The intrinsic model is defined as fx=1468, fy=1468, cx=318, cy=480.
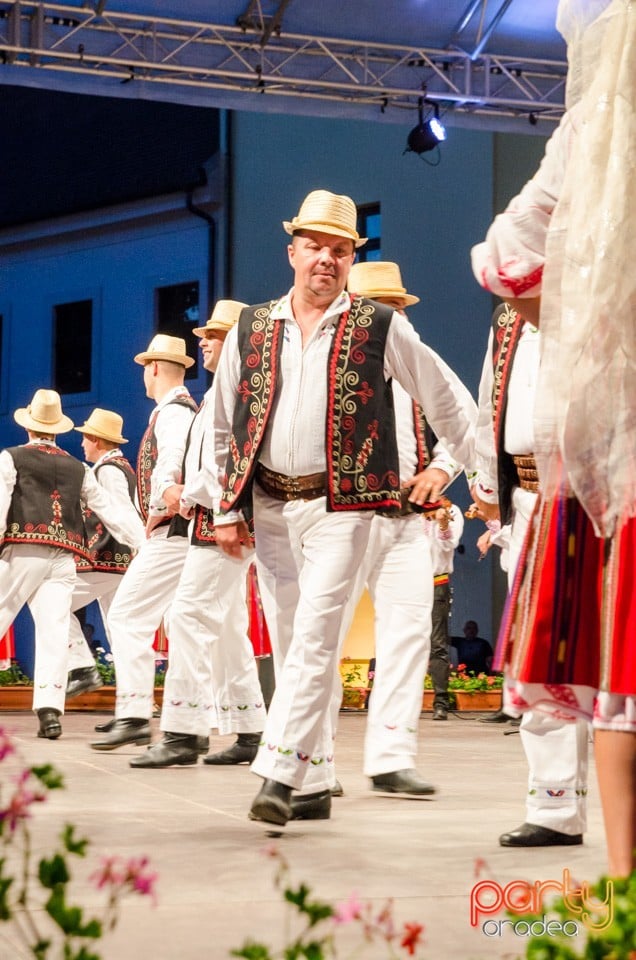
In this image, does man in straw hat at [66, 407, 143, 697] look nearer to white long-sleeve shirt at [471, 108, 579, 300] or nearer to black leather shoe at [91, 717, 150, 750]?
black leather shoe at [91, 717, 150, 750]

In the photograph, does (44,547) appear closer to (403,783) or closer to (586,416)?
(403,783)

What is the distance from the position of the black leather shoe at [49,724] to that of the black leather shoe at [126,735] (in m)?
0.78

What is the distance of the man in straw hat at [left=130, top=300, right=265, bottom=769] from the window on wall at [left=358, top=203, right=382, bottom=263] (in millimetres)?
11495

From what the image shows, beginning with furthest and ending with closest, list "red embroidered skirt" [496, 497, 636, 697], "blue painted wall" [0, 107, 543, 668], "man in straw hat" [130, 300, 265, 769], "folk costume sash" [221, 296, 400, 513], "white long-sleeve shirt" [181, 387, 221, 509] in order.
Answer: "blue painted wall" [0, 107, 543, 668]
"man in straw hat" [130, 300, 265, 769]
"white long-sleeve shirt" [181, 387, 221, 509]
"folk costume sash" [221, 296, 400, 513]
"red embroidered skirt" [496, 497, 636, 697]

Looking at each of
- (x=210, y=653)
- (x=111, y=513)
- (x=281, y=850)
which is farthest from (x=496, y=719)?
(x=281, y=850)

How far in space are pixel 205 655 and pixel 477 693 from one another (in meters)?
5.50

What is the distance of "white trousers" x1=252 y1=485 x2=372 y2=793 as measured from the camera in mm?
4082

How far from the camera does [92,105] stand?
68.0 feet

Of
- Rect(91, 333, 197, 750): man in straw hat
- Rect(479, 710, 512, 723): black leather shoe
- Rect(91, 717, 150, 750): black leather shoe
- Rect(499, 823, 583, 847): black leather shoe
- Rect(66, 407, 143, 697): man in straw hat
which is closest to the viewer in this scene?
Rect(499, 823, 583, 847): black leather shoe

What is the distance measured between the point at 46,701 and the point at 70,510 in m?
1.18

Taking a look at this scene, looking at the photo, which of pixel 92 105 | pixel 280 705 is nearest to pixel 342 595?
pixel 280 705

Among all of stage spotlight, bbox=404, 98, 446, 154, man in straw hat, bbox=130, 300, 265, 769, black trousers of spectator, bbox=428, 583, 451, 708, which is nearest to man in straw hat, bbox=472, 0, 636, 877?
man in straw hat, bbox=130, 300, 265, 769

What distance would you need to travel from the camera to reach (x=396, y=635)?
506 centimetres

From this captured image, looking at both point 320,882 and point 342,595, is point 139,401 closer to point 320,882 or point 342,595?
point 342,595
